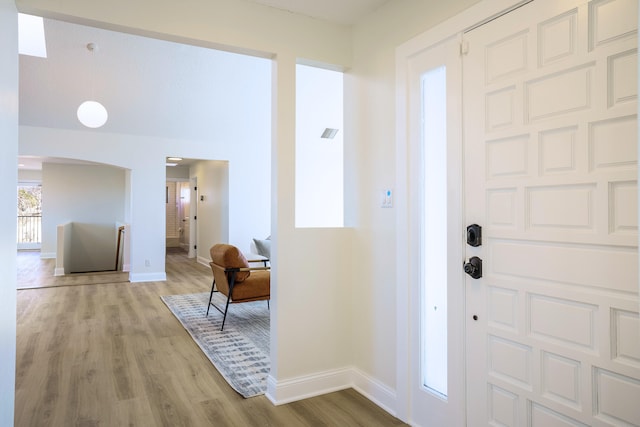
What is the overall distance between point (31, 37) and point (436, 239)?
568 cm

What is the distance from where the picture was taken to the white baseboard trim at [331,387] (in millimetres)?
2566

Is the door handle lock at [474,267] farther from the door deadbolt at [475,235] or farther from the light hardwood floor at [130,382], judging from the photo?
the light hardwood floor at [130,382]

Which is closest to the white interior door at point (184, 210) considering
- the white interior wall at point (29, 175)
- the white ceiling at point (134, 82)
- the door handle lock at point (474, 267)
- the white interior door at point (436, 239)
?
the white interior wall at point (29, 175)

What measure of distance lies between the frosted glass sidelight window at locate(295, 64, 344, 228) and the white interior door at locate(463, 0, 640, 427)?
5077 millimetres

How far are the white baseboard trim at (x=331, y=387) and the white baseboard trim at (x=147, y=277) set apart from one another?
5.10m

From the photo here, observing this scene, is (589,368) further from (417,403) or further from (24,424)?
(24,424)

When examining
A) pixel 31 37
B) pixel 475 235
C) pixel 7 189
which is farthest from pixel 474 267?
pixel 31 37

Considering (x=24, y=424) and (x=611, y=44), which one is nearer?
(x=611, y=44)

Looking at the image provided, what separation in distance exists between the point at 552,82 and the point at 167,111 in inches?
246

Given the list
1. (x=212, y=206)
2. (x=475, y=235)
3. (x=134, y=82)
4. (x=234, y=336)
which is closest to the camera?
(x=475, y=235)

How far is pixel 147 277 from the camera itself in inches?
279

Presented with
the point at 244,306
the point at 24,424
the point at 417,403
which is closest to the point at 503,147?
the point at 417,403

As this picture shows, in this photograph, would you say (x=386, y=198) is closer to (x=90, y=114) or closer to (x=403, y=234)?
(x=403, y=234)

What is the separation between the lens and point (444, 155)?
2.18 meters
